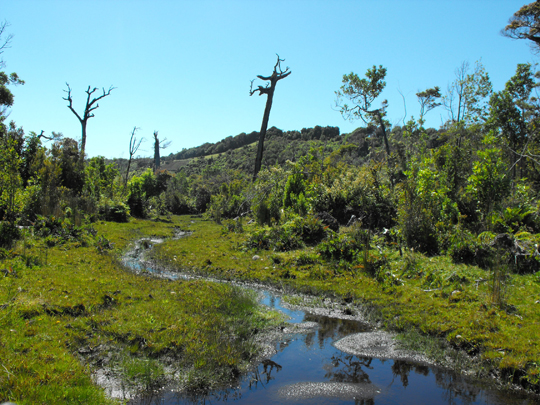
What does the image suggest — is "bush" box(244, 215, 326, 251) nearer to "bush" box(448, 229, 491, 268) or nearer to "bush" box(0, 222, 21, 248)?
"bush" box(448, 229, 491, 268)

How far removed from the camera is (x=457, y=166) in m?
11.7

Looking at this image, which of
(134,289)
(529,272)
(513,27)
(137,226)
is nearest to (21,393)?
(134,289)

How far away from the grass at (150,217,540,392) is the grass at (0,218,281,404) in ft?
7.11

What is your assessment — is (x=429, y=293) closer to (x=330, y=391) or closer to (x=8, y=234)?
(x=330, y=391)

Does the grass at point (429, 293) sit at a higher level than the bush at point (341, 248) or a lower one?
lower

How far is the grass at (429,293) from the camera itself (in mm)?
5125

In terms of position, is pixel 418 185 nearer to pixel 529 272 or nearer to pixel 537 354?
pixel 529 272

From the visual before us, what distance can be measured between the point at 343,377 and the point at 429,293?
3.68 meters

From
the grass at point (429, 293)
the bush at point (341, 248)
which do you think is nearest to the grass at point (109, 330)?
the grass at point (429, 293)

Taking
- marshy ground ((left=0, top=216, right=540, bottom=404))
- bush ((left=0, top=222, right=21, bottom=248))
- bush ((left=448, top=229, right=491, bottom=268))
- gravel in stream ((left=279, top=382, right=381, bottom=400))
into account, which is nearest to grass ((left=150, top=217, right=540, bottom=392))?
marshy ground ((left=0, top=216, right=540, bottom=404))

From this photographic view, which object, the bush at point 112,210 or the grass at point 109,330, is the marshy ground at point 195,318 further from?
the bush at point 112,210

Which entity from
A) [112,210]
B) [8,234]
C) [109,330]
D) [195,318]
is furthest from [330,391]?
[112,210]

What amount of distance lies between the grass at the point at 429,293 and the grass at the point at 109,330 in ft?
7.11

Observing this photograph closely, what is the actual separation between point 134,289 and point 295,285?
12.3 feet
